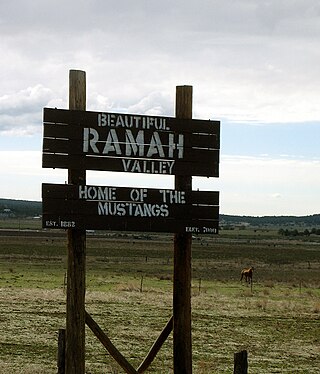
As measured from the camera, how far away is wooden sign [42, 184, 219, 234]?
883 cm

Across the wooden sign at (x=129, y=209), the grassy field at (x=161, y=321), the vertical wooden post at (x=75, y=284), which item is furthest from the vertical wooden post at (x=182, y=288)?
the grassy field at (x=161, y=321)

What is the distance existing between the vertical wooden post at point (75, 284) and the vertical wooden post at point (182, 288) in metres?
1.27

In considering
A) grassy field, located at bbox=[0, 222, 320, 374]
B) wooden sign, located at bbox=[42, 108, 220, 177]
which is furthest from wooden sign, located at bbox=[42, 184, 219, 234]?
grassy field, located at bbox=[0, 222, 320, 374]

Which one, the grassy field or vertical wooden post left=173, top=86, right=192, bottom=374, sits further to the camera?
the grassy field

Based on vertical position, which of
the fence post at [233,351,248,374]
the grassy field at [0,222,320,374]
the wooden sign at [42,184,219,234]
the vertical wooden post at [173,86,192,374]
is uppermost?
the wooden sign at [42,184,219,234]

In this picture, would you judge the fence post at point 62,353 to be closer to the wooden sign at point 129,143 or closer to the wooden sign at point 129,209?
the wooden sign at point 129,209

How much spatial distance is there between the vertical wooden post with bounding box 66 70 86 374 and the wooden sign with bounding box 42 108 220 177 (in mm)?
228

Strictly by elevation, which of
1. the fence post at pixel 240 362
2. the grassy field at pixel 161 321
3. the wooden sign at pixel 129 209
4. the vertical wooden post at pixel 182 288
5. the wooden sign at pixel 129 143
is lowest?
the grassy field at pixel 161 321

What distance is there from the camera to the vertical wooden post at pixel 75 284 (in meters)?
8.90

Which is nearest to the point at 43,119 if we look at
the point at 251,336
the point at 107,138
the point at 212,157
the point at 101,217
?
the point at 107,138

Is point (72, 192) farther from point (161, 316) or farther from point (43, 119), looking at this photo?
point (161, 316)

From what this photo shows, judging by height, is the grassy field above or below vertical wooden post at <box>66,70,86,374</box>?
below

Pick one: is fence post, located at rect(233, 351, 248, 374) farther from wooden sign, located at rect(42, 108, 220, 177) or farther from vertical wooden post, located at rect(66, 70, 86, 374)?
wooden sign, located at rect(42, 108, 220, 177)

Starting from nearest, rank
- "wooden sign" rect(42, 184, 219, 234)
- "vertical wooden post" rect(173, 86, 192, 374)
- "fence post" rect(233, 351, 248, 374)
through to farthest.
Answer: "wooden sign" rect(42, 184, 219, 234) < "fence post" rect(233, 351, 248, 374) < "vertical wooden post" rect(173, 86, 192, 374)
